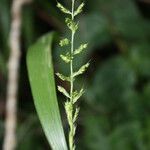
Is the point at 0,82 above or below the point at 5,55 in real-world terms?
below

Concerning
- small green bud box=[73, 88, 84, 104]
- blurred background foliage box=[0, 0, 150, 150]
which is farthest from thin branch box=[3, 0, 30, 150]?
small green bud box=[73, 88, 84, 104]

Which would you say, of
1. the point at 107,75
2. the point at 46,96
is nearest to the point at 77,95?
the point at 46,96

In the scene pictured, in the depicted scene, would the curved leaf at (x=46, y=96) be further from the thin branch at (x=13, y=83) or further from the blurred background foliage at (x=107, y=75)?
the blurred background foliage at (x=107, y=75)

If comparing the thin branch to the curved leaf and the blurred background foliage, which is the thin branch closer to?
the blurred background foliage

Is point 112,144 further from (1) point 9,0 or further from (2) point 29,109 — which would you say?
(1) point 9,0

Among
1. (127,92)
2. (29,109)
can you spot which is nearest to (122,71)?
(127,92)

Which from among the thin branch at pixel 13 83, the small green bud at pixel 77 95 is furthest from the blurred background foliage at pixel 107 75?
the small green bud at pixel 77 95
